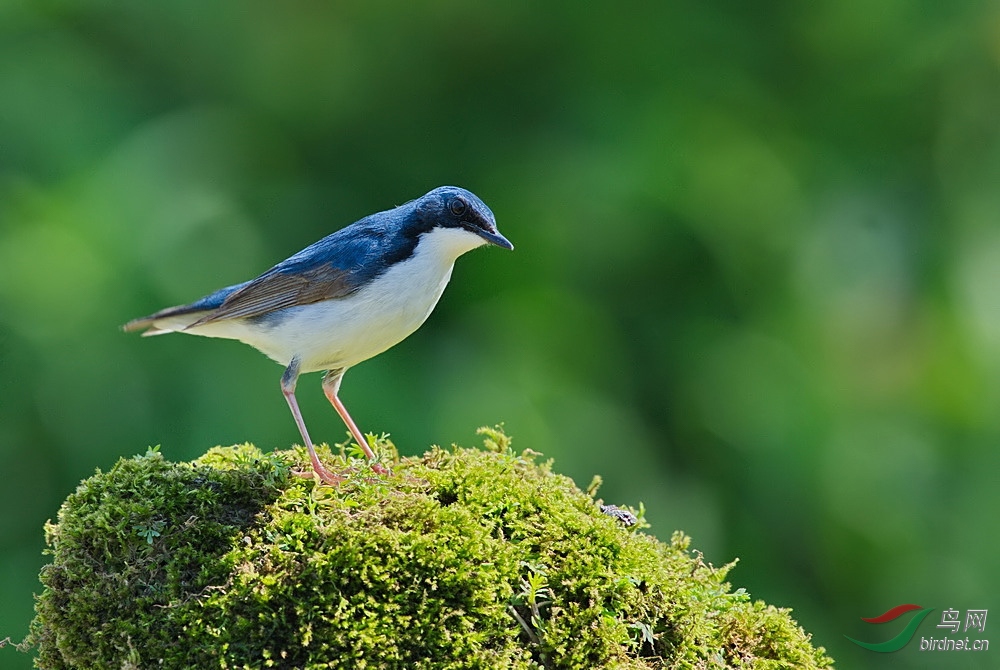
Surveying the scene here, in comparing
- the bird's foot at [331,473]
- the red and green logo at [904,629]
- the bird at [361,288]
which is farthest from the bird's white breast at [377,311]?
the red and green logo at [904,629]

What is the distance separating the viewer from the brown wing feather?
5.13 m

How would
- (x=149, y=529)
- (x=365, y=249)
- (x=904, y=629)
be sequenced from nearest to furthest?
(x=149, y=529)
(x=365, y=249)
(x=904, y=629)

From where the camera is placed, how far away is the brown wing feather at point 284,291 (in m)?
5.13

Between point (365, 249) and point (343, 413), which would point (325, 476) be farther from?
point (365, 249)

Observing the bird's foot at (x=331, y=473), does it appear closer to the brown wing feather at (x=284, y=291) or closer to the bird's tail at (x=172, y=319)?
the brown wing feather at (x=284, y=291)

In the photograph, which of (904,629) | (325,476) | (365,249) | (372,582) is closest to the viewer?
(372,582)

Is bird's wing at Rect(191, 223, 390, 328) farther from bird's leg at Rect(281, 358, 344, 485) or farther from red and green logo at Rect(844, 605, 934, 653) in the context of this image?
red and green logo at Rect(844, 605, 934, 653)

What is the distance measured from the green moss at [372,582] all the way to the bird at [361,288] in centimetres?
63

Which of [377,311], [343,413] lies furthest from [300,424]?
[377,311]

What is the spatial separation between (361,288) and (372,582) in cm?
164

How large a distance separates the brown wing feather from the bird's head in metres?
0.52

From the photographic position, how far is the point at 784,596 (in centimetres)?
876

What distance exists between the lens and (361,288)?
507 centimetres

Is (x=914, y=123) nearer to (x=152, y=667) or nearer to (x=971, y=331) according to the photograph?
(x=971, y=331)
